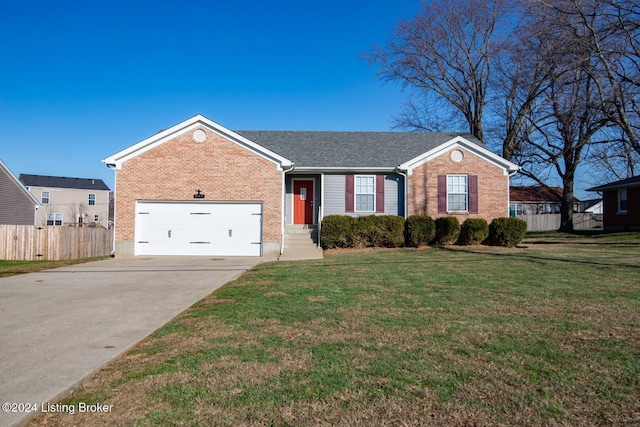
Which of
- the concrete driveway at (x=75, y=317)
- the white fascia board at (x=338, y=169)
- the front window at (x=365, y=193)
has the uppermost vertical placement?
the white fascia board at (x=338, y=169)

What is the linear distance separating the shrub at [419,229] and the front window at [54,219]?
44.4 m

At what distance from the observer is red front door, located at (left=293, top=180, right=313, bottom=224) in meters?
20.0

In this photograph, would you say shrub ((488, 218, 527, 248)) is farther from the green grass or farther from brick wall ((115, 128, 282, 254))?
the green grass

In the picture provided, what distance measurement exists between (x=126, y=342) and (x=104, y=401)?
5.56 ft

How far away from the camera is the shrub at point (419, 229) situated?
17.4m

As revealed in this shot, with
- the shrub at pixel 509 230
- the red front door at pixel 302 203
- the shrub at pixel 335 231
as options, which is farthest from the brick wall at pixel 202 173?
the shrub at pixel 509 230

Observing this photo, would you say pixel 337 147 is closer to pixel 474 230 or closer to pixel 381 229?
pixel 381 229

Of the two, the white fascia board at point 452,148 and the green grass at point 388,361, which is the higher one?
the white fascia board at point 452,148

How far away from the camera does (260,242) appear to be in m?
16.7

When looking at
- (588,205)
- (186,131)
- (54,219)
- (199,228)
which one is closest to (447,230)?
(199,228)

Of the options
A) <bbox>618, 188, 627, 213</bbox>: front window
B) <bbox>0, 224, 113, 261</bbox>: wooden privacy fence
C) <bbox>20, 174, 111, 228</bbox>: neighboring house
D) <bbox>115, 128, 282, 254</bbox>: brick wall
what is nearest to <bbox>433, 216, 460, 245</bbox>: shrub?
<bbox>115, 128, 282, 254</bbox>: brick wall

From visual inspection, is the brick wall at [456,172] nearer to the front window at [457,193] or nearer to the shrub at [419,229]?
the front window at [457,193]

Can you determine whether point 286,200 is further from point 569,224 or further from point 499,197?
point 569,224

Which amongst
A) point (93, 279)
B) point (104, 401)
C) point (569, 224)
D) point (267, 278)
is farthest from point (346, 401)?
point (569, 224)
